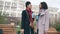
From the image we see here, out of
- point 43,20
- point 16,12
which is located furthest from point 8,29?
point 43,20

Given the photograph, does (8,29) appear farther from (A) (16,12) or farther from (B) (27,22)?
(B) (27,22)

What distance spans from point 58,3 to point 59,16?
0.35 meters

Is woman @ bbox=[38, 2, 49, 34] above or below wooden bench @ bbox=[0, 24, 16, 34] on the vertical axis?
above

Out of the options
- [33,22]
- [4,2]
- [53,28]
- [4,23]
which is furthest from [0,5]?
[53,28]

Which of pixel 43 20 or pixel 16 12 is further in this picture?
pixel 16 12

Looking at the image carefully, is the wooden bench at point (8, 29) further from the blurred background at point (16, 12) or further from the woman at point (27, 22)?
the woman at point (27, 22)

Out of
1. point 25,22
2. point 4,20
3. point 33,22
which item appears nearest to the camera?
point 25,22

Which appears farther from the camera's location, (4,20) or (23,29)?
(4,20)

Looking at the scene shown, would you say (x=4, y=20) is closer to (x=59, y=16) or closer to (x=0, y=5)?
(x=0, y=5)

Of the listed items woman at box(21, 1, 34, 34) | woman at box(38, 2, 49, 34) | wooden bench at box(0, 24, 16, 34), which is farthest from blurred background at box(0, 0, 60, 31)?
woman at box(38, 2, 49, 34)

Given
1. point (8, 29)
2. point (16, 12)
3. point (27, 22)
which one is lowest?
point (8, 29)

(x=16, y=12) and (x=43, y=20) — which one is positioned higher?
(x=16, y=12)

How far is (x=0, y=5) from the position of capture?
18.2ft

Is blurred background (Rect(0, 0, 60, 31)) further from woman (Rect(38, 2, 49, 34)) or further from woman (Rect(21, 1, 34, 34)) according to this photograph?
woman (Rect(38, 2, 49, 34))
